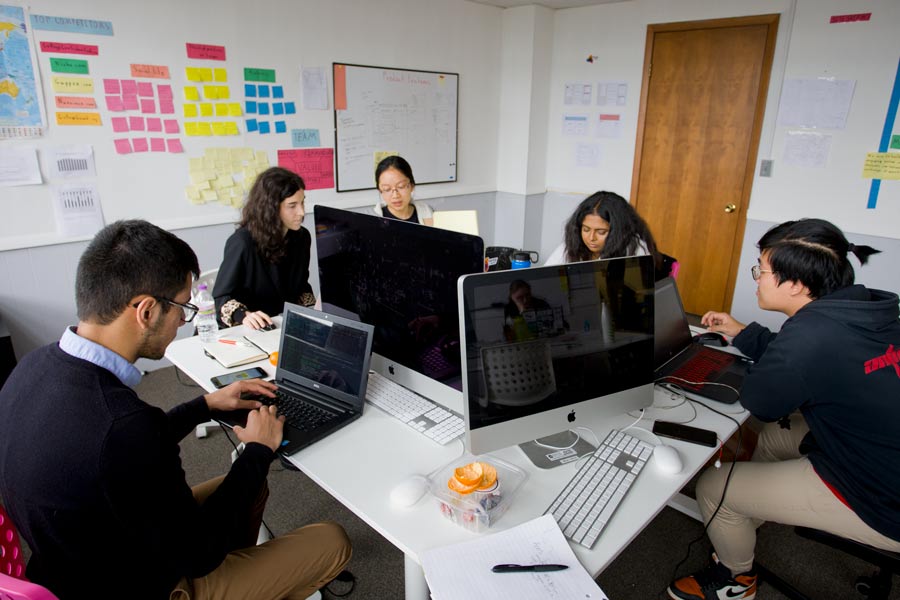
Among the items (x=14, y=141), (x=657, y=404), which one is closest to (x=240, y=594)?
(x=657, y=404)

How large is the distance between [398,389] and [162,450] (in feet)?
2.32

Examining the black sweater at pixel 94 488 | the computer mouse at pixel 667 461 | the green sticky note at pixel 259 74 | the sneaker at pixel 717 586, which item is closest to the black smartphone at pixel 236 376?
the black sweater at pixel 94 488

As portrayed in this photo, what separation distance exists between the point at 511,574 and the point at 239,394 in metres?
0.90

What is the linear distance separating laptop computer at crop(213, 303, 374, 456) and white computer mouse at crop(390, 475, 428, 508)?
301 millimetres

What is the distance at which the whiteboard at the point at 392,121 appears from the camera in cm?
393

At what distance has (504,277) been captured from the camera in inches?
46.1

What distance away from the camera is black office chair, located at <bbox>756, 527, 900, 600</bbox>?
140cm

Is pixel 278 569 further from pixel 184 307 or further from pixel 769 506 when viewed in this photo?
pixel 769 506

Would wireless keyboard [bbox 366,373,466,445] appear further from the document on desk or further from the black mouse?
the black mouse

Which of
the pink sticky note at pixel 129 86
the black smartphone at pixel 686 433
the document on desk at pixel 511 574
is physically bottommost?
the document on desk at pixel 511 574

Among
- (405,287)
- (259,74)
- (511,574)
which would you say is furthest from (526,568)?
(259,74)

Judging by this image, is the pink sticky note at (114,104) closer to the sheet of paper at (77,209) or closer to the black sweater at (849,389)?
the sheet of paper at (77,209)

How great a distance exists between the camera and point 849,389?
1368mm

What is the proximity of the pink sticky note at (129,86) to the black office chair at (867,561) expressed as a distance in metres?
3.50
